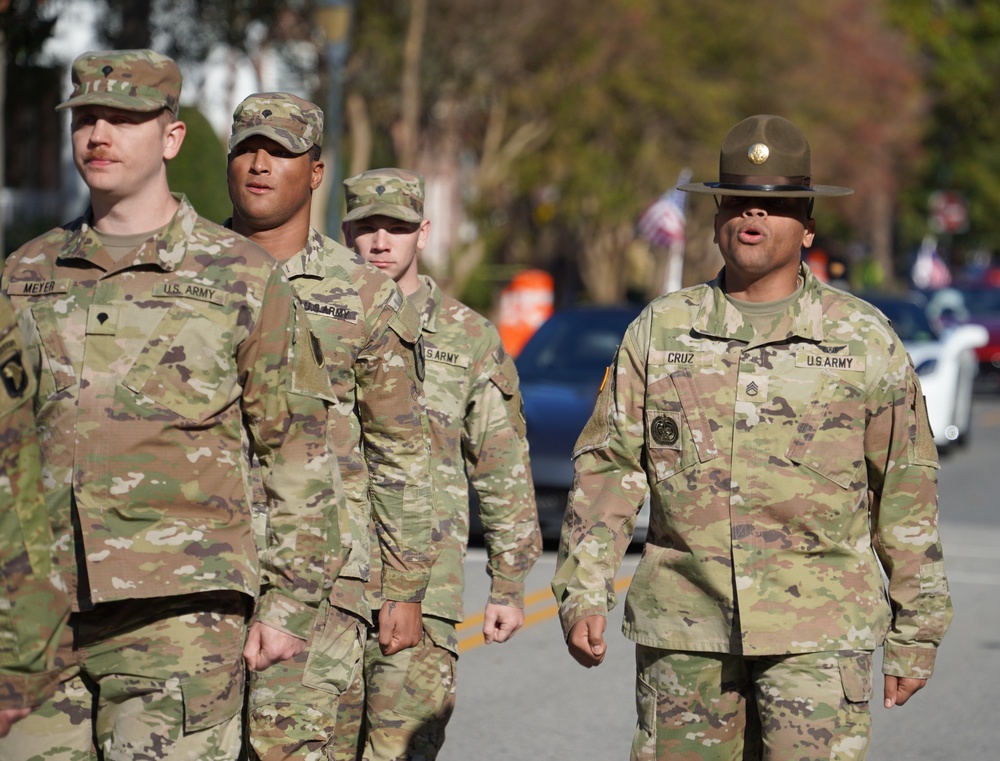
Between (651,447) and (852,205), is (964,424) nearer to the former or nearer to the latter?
(651,447)

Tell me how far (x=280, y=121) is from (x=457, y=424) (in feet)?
4.55

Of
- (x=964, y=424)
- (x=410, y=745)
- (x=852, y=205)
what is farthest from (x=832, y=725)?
(x=852, y=205)

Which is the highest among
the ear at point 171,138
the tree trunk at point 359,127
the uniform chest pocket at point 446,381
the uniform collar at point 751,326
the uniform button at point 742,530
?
the tree trunk at point 359,127

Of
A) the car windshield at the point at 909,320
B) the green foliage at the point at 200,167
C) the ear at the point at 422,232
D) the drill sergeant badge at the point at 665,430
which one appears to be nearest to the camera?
the drill sergeant badge at the point at 665,430

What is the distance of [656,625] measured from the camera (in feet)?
15.0

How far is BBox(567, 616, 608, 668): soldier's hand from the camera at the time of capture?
4438mm

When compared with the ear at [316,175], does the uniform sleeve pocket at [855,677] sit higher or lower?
lower

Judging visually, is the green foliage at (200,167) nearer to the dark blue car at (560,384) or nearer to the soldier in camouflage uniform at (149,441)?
the dark blue car at (560,384)

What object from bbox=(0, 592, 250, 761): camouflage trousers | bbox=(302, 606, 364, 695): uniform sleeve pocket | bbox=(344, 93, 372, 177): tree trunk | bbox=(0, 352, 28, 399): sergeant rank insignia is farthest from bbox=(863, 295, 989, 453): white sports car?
bbox=(0, 352, 28, 399): sergeant rank insignia

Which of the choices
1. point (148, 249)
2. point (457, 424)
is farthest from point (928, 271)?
point (148, 249)

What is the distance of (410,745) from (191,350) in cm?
201

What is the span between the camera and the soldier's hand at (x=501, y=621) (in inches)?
232

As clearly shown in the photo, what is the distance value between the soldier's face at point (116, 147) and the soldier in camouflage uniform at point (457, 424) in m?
2.05

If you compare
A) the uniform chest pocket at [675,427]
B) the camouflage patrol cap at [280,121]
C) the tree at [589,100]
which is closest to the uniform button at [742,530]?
the uniform chest pocket at [675,427]
